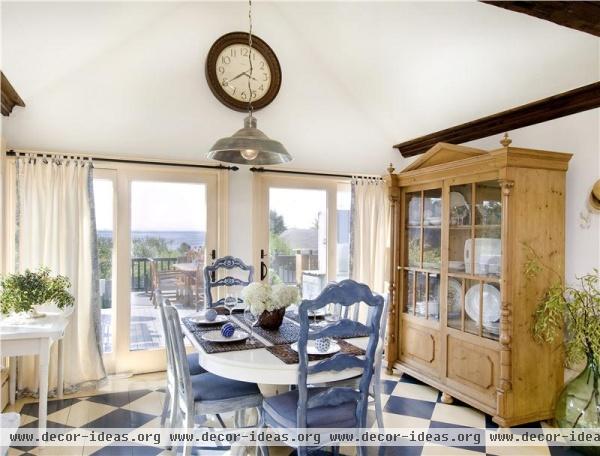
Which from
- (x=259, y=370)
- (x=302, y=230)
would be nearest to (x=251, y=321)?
(x=259, y=370)

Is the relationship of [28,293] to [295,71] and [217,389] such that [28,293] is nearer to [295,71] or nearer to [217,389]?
[217,389]

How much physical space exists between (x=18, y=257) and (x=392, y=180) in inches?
127

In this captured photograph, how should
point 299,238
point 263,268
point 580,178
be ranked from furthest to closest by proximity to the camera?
point 299,238 → point 263,268 → point 580,178

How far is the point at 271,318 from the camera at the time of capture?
8.38 feet

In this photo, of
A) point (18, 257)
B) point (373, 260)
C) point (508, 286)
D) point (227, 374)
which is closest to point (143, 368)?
point (18, 257)

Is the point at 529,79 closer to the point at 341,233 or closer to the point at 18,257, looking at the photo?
the point at 341,233

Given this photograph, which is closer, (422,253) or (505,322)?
(505,322)

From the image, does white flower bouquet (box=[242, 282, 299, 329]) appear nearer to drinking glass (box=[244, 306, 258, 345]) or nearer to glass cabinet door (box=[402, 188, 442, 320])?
drinking glass (box=[244, 306, 258, 345])

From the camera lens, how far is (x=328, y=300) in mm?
1856

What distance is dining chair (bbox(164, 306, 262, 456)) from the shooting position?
2162 mm

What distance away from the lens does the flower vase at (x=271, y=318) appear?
2.55m

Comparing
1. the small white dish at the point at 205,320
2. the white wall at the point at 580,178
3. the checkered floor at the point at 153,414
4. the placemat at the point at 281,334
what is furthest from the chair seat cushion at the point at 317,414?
the white wall at the point at 580,178

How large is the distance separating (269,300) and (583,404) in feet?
6.62

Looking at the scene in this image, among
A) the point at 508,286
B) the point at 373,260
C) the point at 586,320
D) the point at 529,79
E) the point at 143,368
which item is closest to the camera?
the point at 586,320
